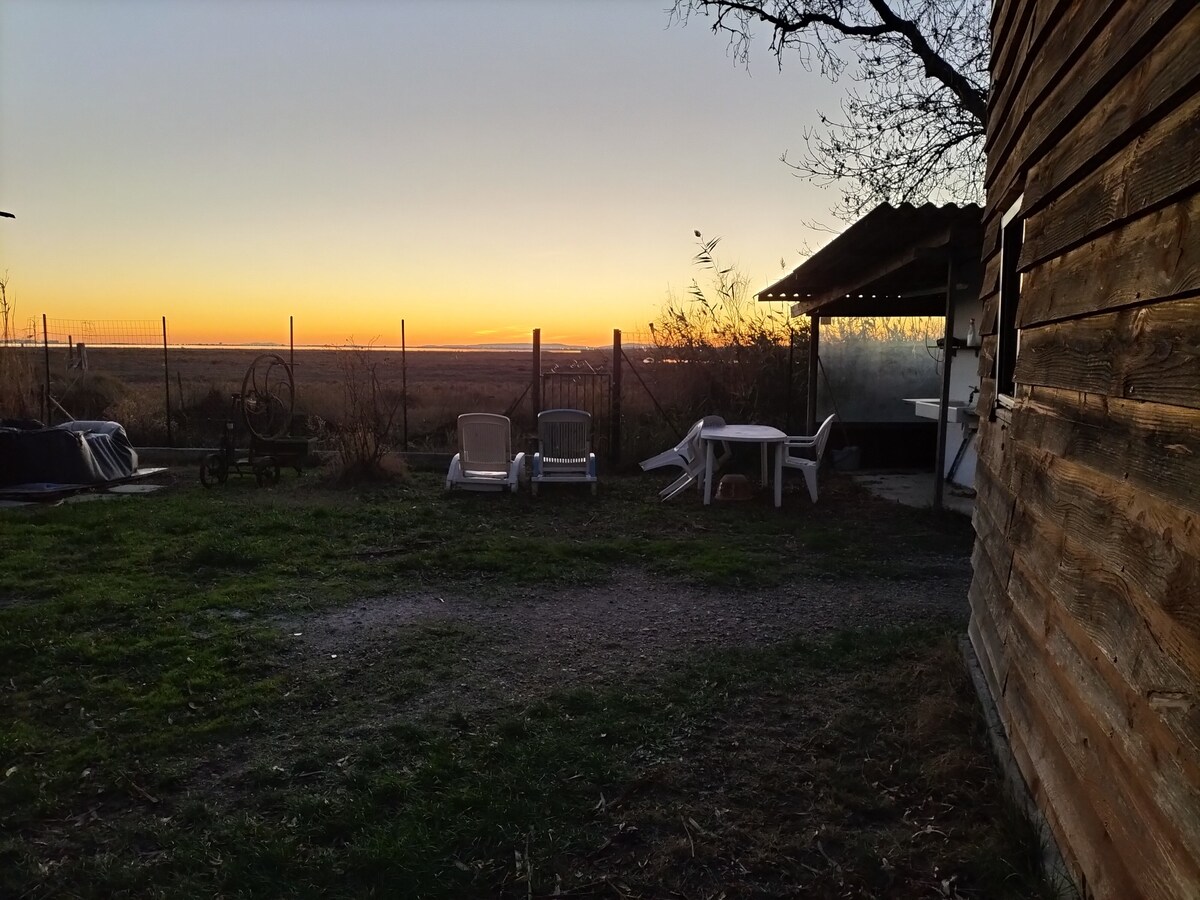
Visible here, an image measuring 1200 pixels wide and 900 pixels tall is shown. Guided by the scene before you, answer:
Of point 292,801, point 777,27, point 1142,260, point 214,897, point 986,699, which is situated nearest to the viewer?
point 1142,260

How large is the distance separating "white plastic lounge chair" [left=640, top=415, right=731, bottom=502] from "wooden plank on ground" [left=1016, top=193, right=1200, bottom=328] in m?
6.25

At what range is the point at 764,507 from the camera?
809 cm

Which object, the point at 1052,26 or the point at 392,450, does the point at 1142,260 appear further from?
the point at 392,450

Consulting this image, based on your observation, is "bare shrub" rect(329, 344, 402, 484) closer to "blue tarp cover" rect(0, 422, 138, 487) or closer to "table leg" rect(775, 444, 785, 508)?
"blue tarp cover" rect(0, 422, 138, 487)

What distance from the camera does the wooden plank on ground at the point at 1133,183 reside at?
1.41 meters

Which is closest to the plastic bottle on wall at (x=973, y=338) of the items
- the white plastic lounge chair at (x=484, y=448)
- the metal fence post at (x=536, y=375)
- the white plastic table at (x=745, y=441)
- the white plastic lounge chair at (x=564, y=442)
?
the white plastic table at (x=745, y=441)

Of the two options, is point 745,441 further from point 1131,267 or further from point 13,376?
point 13,376

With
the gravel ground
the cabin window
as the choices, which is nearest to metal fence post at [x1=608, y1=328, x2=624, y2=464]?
the gravel ground

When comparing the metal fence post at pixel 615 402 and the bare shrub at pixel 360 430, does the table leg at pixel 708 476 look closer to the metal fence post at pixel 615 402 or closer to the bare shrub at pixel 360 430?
the metal fence post at pixel 615 402

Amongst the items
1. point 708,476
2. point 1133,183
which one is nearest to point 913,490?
point 708,476

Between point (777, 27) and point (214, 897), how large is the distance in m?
11.3

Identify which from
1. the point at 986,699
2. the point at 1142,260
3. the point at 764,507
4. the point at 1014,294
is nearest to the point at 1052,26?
the point at 1014,294

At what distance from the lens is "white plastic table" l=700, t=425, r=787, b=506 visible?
8.10 meters

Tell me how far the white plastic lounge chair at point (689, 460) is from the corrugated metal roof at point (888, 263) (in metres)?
1.99
